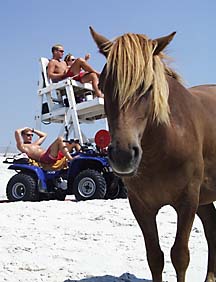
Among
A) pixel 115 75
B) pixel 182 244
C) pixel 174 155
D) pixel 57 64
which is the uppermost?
pixel 57 64

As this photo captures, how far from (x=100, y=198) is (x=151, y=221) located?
15.6 feet

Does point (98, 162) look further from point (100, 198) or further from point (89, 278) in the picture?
point (89, 278)

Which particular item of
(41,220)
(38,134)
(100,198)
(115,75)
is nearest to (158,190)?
(115,75)

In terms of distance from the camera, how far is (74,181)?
8578 millimetres

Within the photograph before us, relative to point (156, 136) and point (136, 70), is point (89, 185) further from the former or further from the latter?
point (136, 70)

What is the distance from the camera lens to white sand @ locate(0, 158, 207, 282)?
442 cm

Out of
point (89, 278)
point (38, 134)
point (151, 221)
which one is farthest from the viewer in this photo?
point (38, 134)

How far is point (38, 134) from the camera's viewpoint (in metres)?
9.84

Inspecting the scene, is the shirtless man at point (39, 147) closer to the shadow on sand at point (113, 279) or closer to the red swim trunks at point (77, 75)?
the red swim trunks at point (77, 75)

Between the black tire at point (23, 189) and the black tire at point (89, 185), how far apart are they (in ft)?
2.49

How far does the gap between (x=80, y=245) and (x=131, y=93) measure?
8.97ft

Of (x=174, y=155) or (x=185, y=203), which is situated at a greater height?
(x=174, y=155)

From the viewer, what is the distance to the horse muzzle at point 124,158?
273 cm

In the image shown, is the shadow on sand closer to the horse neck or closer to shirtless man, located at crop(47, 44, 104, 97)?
the horse neck
